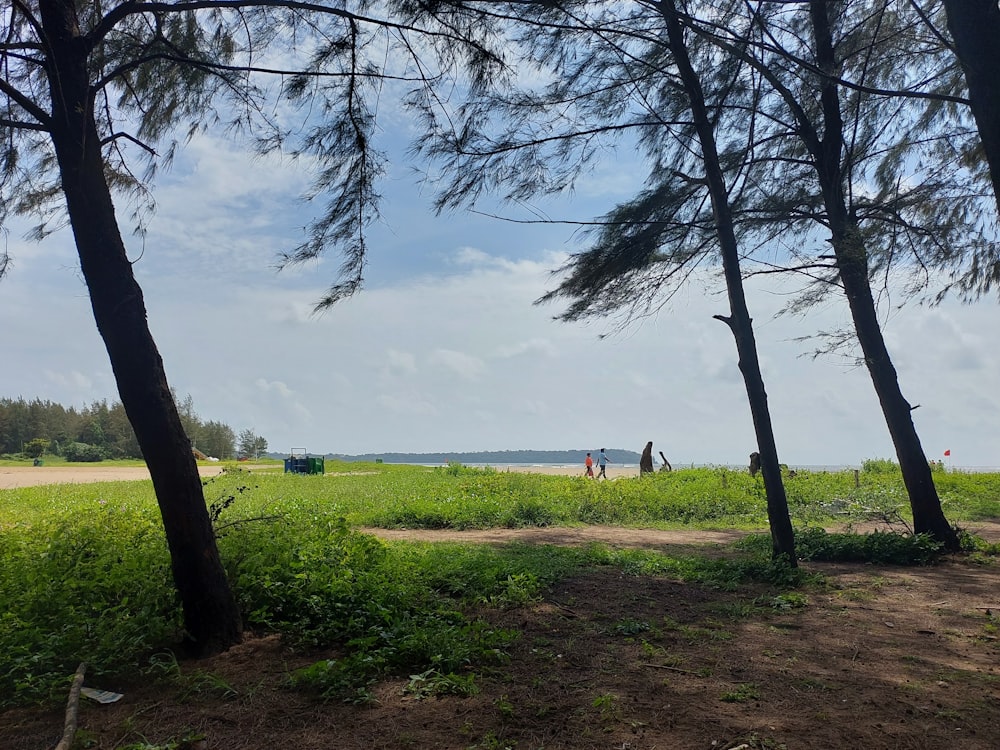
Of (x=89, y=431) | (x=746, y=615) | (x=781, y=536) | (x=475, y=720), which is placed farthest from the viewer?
(x=89, y=431)

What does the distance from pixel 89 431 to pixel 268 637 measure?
165 feet

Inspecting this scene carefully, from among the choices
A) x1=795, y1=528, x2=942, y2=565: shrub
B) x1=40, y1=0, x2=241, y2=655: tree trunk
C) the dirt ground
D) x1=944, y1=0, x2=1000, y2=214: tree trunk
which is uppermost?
x1=944, y1=0, x2=1000, y2=214: tree trunk

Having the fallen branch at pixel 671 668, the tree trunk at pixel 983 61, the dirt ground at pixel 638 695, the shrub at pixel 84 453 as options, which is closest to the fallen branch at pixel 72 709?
the dirt ground at pixel 638 695

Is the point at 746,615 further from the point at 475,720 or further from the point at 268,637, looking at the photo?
the point at 268,637

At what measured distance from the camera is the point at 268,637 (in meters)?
3.79

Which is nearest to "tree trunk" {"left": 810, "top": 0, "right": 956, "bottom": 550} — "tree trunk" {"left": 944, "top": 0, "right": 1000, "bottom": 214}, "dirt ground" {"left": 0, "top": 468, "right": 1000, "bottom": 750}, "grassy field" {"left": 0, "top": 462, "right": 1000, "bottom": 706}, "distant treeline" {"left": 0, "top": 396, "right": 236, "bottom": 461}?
"grassy field" {"left": 0, "top": 462, "right": 1000, "bottom": 706}

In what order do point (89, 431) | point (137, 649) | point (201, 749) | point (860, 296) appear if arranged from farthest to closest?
point (89, 431) → point (860, 296) → point (137, 649) → point (201, 749)

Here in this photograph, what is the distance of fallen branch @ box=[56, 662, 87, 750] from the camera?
2.58 metres

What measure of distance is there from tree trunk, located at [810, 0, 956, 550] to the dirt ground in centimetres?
310

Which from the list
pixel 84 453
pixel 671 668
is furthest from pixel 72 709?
pixel 84 453

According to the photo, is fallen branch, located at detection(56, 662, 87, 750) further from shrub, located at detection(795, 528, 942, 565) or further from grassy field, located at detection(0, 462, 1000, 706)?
shrub, located at detection(795, 528, 942, 565)

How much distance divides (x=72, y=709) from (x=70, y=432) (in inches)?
2098

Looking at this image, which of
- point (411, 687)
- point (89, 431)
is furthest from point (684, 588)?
point (89, 431)

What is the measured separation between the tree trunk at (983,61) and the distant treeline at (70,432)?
144ft
